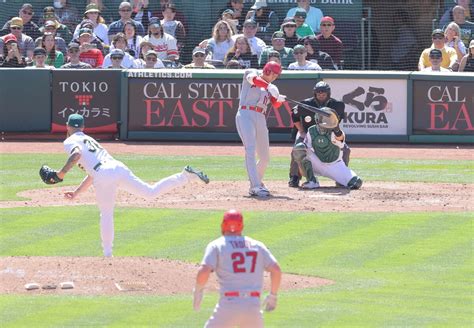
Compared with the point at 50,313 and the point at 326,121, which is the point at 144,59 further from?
the point at 50,313

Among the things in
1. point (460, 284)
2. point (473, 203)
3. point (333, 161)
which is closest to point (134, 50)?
point (333, 161)

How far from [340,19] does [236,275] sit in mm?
18186

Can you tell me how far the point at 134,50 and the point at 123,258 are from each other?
1286 centimetres

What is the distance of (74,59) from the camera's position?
22891 mm

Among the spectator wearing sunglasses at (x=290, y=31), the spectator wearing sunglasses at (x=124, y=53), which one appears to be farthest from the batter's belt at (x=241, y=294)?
the spectator wearing sunglasses at (x=290, y=31)

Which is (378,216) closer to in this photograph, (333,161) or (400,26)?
(333,161)

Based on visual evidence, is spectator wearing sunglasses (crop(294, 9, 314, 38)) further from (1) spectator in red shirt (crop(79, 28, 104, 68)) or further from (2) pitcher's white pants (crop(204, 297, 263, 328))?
(2) pitcher's white pants (crop(204, 297, 263, 328))

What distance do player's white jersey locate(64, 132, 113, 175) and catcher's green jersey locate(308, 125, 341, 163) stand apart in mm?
5451

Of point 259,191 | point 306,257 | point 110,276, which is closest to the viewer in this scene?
point 110,276

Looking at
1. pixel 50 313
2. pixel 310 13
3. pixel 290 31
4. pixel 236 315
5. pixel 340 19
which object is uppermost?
pixel 310 13

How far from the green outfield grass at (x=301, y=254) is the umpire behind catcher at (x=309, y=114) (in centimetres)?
137

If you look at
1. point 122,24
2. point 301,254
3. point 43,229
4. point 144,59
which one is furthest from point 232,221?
point 122,24

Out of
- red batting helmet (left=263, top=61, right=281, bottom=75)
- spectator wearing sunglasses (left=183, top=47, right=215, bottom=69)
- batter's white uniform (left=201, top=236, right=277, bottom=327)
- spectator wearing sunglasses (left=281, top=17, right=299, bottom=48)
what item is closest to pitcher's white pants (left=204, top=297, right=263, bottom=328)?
batter's white uniform (left=201, top=236, right=277, bottom=327)

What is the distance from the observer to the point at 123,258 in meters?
11.9
